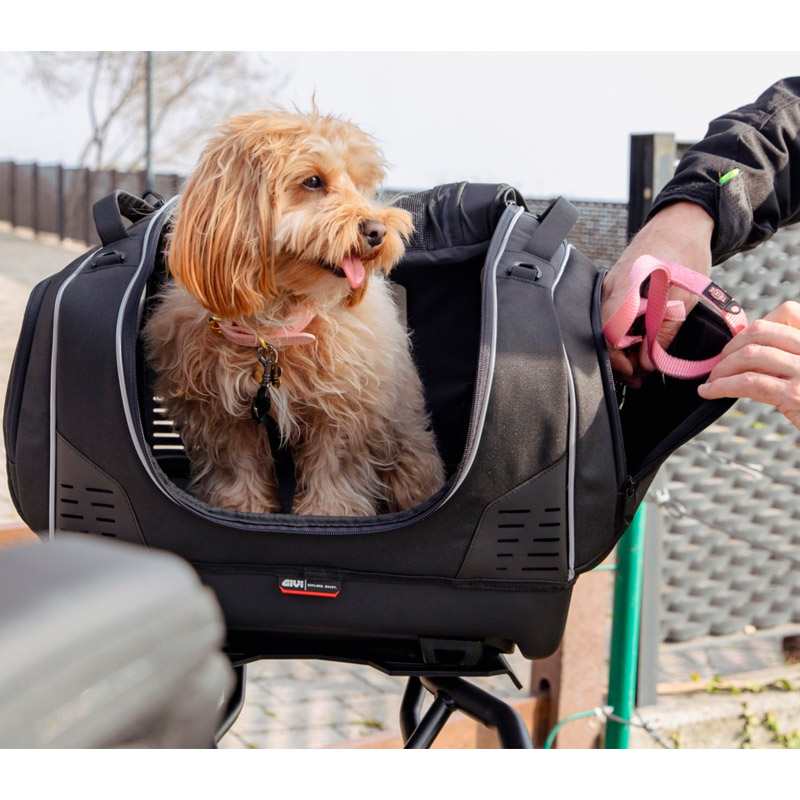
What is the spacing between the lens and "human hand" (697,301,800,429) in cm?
125

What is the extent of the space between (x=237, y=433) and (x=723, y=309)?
2.91ft

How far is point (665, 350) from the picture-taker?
1.44m

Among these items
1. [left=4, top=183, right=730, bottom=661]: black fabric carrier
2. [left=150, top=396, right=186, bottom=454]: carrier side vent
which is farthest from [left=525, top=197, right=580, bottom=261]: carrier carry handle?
[left=150, top=396, right=186, bottom=454]: carrier side vent

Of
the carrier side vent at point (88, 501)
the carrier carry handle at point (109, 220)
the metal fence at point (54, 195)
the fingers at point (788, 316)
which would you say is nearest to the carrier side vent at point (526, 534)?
the fingers at point (788, 316)

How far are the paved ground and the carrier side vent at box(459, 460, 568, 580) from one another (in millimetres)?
1774

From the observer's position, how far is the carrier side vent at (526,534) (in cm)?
127

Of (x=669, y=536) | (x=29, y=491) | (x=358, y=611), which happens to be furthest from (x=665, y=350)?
(x=669, y=536)

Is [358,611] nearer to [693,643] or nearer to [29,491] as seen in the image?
[29,491]

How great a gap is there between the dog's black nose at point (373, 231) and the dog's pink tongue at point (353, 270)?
0.05 metres

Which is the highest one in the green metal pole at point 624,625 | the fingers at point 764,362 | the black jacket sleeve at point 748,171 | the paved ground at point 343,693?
the black jacket sleeve at point 748,171

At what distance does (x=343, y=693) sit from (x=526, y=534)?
233 cm

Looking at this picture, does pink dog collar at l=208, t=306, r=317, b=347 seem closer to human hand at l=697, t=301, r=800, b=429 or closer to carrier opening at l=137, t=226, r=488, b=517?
carrier opening at l=137, t=226, r=488, b=517

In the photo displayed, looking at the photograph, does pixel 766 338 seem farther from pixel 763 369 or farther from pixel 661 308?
pixel 661 308

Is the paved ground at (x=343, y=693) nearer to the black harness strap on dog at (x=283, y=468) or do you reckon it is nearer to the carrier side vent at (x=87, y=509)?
the black harness strap on dog at (x=283, y=468)
